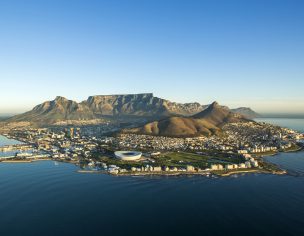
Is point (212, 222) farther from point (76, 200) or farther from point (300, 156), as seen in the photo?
point (300, 156)

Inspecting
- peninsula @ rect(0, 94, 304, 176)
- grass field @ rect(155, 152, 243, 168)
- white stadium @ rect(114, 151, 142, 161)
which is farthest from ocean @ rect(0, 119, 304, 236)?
white stadium @ rect(114, 151, 142, 161)

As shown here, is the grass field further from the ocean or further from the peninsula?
the ocean

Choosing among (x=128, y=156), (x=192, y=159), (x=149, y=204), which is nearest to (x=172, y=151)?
(x=192, y=159)

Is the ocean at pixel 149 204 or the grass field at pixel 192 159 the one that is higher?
the grass field at pixel 192 159

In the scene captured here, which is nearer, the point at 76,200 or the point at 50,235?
the point at 50,235

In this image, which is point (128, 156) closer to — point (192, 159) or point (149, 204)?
point (192, 159)

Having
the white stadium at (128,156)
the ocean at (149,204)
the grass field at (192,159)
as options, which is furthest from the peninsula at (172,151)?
the ocean at (149,204)

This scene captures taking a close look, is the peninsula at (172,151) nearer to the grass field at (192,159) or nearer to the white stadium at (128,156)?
the grass field at (192,159)

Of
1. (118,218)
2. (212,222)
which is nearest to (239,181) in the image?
(212,222)

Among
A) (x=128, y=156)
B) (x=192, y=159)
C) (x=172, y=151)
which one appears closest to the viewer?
(x=128, y=156)
